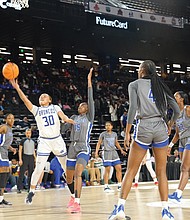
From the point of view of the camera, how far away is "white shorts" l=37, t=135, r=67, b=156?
8.82m

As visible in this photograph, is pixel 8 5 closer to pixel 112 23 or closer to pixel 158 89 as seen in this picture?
pixel 112 23

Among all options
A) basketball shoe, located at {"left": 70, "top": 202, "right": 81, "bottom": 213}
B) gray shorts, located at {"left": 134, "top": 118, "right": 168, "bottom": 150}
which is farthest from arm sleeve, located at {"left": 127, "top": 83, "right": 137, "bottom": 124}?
basketball shoe, located at {"left": 70, "top": 202, "right": 81, "bottom": 213}

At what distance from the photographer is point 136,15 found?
26219 millimetres

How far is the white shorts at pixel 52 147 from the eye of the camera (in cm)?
882

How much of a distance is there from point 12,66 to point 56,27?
17.2 metres

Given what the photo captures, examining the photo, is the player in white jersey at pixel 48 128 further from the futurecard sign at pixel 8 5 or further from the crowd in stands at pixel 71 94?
the futurecard sign at pixel 8 5

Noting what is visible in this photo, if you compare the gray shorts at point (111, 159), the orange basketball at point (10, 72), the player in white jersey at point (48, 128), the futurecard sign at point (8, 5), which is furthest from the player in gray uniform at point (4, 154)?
the futurecard sign at point (8, 5)

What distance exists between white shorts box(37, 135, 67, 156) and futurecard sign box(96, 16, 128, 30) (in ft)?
56.8

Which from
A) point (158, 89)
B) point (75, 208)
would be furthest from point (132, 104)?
point (75, 208)

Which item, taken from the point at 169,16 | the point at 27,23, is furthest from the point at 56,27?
the point at 169,16

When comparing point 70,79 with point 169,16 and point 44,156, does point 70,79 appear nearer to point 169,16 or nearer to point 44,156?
point 169,16

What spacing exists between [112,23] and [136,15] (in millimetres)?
1346

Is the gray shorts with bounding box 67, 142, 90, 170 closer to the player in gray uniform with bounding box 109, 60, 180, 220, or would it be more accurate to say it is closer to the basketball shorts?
the basketball shorts

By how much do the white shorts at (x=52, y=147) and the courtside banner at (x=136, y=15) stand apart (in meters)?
16.3
